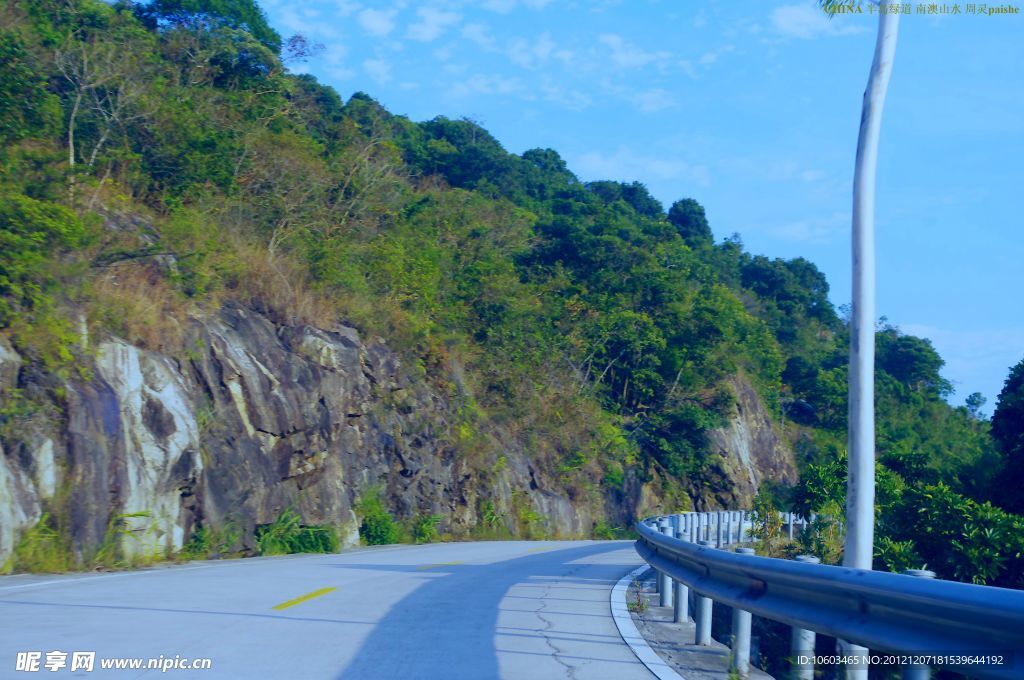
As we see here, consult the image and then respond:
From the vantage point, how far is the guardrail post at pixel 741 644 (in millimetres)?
7266

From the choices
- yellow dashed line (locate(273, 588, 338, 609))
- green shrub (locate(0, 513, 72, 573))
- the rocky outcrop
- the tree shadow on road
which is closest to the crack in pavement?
the tree shadow on road

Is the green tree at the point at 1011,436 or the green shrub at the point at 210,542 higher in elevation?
the green tree at the point at 1011,436

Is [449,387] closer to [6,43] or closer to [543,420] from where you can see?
[543,420]

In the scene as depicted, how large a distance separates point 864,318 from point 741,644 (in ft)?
10.5

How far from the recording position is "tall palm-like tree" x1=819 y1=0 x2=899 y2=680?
27.0 ft

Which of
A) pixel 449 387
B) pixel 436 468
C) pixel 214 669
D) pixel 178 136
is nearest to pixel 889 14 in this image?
pixel 214 669

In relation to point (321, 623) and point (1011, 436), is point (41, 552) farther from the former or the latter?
point (1011, 436)

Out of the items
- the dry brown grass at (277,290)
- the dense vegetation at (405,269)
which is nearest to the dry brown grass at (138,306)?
the dense vegetation at (405,269)

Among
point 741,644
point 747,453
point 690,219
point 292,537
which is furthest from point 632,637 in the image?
point 690,219

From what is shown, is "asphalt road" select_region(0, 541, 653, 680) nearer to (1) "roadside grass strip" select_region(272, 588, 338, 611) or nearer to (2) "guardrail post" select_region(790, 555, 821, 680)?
(1) "roadside grass strip" select_region(272, 588, 338, 611)

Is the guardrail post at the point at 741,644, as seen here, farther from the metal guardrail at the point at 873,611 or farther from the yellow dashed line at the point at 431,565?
the yellow dashed line at the point at 431,565

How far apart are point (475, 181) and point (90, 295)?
42749 mm

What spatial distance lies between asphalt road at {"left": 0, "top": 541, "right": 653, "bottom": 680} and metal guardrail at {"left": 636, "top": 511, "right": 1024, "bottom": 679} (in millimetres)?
987

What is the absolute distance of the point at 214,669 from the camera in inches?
264
